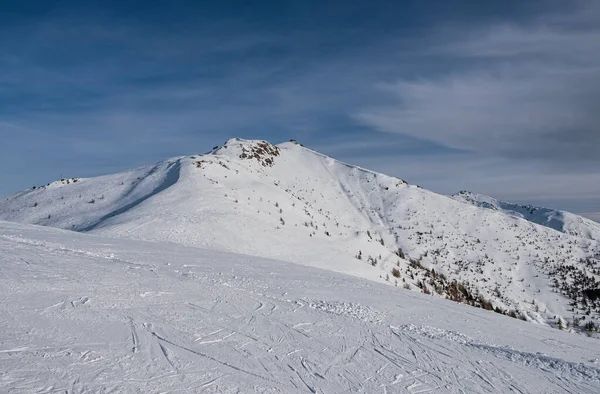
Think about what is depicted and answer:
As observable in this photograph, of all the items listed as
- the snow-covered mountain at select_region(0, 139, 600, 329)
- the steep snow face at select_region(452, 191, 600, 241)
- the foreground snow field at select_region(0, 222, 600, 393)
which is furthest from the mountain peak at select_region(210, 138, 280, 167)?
the foreground snow field at select_region(0, 222, 600, 393)

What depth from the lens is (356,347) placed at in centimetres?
691

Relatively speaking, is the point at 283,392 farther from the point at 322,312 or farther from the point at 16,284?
the point at 16,284

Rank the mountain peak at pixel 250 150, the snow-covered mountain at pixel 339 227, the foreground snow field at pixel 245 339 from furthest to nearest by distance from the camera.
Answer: the mountain peak at pixel 250 150 → the snow-covered mountain at pixel 339 227 → the foreground snow field at pixel 245 339

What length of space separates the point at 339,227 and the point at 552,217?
4217cm

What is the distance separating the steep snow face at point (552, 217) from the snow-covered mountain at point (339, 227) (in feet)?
46.8

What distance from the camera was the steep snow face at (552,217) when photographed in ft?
166

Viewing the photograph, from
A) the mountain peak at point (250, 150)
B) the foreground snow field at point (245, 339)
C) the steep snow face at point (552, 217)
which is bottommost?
the foreground snow field at point (245, 339)

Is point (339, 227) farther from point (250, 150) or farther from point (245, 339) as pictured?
point (245, 339)

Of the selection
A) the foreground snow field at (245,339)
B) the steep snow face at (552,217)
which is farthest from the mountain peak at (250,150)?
the foreground snow field at (245,339)

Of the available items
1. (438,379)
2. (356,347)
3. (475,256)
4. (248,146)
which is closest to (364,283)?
(356,347)

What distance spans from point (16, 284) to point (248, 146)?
3943cm

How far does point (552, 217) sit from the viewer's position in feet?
193

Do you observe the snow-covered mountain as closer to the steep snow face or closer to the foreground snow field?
the foreground snow field

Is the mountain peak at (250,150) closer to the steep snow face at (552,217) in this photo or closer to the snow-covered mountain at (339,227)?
the snow-covered mountain at (339,227)
